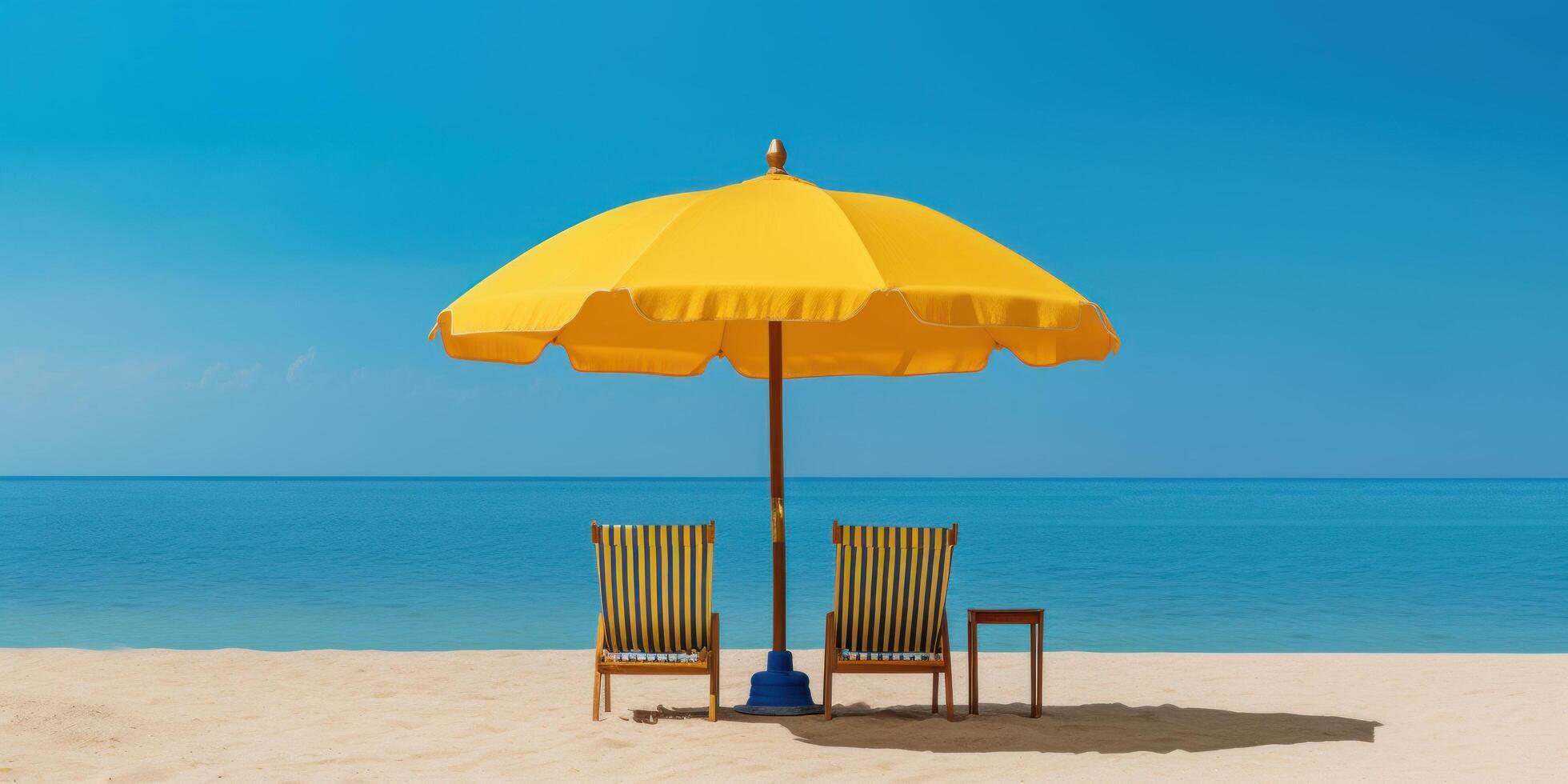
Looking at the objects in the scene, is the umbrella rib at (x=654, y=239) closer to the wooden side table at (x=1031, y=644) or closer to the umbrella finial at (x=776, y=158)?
the umbrella finial at (x=776, y=158)

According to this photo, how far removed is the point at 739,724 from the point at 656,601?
630mm

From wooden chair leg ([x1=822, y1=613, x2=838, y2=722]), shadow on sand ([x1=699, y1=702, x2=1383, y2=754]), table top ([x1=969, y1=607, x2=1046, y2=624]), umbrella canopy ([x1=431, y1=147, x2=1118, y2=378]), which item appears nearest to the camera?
umbrella canopy ([x1=431, y1=147, x2=1118, y2=378])

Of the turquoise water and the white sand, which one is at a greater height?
the white sand

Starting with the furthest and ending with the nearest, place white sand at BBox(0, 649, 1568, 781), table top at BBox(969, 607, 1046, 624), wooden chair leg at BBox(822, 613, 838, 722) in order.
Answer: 1. table top at BBox(969, 607, 1046, 624)
2. wooden chair leg at BBox(822, 613, 838, 722)
3. white sand at BBox(0, 649, 1568, 781)

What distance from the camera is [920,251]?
4.65 m

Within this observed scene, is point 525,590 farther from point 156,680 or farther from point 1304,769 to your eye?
point 1304,769

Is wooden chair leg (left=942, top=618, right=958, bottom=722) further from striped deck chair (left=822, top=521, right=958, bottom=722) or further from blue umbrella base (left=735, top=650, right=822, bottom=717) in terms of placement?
blue umbrella base (left=735, top=650, right=822, bottom=717)

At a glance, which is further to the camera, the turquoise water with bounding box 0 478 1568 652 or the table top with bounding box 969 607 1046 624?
the turquoise water with bounding box 0 478 1568 652

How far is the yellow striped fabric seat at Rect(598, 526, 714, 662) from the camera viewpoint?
198 inches

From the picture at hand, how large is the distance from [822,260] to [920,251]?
43 centimetres

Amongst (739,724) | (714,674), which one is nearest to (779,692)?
(739,724)

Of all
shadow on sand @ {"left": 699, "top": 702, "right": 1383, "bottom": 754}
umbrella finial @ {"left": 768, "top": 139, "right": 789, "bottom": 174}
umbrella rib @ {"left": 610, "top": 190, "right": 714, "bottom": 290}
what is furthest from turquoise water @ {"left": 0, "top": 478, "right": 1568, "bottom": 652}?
umbrella rib @ {"left": 610, "top": 190, "right": 714, "bottom": 290}

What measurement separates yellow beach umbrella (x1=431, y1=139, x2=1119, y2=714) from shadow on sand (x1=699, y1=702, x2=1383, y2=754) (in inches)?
20.3

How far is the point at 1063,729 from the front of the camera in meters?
5.32
